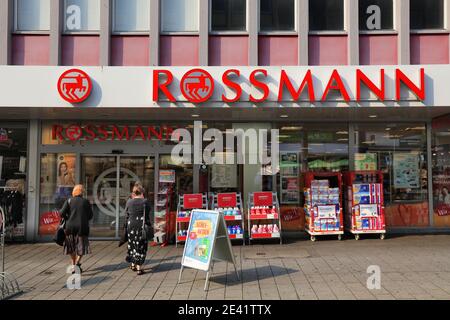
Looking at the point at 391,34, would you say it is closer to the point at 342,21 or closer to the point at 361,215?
the point at 342,21

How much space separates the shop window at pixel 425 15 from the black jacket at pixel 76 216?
8.88 metres

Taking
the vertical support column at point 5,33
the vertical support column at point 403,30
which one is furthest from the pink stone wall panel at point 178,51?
the vertical support column at point 403,30

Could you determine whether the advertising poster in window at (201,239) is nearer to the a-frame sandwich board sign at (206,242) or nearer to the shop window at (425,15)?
the a-frame sandwich board sign at (206,242)

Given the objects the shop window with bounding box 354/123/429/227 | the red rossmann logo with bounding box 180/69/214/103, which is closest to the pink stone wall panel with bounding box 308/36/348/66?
the shop window with bounding box 354/123/429/227

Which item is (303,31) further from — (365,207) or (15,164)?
(15,164)

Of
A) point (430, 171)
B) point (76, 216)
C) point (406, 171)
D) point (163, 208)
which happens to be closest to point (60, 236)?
point (76, 216)

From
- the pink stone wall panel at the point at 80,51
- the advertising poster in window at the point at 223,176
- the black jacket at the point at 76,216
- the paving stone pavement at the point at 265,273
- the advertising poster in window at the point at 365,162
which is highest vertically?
the pink stone wall panel at the point at 80,51

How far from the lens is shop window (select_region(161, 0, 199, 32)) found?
11.4 meters

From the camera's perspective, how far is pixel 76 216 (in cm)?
839

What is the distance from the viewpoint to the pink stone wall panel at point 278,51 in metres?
11.1

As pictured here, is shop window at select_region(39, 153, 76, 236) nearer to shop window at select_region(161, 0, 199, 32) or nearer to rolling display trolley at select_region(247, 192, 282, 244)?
shop window at select_region(161, 0, 199, 32)

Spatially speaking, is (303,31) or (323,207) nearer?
(303,31)

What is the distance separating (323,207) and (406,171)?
297 cm

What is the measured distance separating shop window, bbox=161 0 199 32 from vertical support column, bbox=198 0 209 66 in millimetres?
301
